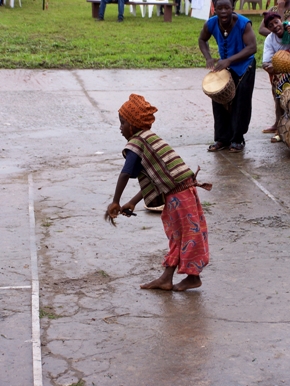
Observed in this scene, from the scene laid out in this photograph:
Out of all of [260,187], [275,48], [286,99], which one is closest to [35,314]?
[260,187]

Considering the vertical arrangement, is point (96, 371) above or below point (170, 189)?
below

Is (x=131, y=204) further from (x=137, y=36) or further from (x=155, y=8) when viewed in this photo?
(x=155, y=8)

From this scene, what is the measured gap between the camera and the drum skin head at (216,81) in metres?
7.11

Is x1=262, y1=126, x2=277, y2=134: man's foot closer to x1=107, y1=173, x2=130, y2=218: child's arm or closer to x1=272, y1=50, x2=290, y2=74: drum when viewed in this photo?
x1=272, y1=50, x2=290, y2=74: drum

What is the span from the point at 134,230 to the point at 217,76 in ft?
8.51

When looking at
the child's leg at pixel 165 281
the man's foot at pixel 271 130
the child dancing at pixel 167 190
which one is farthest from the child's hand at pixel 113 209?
the man's foot at pixel 271 130

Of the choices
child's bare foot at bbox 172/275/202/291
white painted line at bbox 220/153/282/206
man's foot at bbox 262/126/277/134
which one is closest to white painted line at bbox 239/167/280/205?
white painted line at bbox 220/153/282/206

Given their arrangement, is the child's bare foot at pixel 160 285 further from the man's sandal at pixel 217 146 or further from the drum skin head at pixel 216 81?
the man's sandal at pixel 217 146

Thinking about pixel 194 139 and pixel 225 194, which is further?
pixel 194 139

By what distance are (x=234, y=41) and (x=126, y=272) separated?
3.49m

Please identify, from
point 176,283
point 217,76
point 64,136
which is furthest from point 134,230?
point 64,136

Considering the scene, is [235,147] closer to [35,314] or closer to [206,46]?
[206,46]

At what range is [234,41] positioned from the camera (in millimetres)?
7129

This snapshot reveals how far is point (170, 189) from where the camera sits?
4152mm
